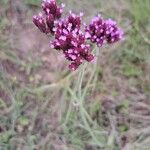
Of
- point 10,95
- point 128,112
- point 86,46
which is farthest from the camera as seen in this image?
point 128,112

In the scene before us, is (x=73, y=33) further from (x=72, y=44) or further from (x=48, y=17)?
(x=48, y=17)

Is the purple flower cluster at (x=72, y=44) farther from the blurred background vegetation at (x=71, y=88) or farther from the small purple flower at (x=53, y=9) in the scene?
the blurred background vegetation at (x=71, y=88)

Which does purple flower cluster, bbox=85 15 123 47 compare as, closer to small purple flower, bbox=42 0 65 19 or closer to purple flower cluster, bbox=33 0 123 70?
purple flower cluster, bbox=33 0 123 70

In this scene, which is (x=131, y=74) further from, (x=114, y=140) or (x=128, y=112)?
(x=114, y=140)

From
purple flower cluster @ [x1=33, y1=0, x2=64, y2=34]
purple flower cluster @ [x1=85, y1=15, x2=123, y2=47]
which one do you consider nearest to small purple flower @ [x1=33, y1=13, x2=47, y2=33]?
purple flower cluster @ [x1=33, y1=0, x2=64, y2=34]

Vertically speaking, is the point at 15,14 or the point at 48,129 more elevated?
the point at 15,14

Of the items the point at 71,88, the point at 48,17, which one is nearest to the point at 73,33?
the point at 48,17

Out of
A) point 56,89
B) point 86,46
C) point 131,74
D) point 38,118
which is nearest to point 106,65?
point 131,74
